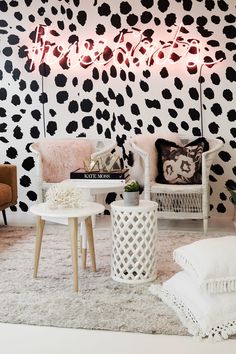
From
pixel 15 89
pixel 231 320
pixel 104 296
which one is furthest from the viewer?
pixel 15 89

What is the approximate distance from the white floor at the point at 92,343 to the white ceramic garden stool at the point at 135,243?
0.80m

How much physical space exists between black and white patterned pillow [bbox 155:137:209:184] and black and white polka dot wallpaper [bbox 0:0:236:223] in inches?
14.5

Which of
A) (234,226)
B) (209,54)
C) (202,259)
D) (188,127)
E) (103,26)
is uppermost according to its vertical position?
(103,26)

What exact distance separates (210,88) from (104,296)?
3099 mm

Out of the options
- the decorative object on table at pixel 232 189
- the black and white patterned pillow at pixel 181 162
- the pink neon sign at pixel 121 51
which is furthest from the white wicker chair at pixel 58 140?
the decorative object on table at pixel 232 189

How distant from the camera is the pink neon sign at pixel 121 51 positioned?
18.1ft

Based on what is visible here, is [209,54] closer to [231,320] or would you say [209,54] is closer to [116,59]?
[116,59]

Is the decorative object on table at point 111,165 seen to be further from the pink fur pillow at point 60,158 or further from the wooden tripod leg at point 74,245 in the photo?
the wooden tripod leg at point 74,245

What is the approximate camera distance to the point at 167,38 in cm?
556

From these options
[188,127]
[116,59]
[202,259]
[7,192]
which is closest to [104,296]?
[202,259]

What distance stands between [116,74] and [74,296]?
318 centimetres

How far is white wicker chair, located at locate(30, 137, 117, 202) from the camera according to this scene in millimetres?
5289

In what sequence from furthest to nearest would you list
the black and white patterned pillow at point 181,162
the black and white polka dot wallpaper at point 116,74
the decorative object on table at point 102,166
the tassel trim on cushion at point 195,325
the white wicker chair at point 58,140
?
the black and white polka dot wallpaper at point 116,74 → the white wicker chair at point 58,140 → the black and white patterned pillow at point 181,162 → the decorative object on table at point 102,166 → the tassel trim on cushion at point 195,325

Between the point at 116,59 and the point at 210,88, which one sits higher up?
the point at 116,59
